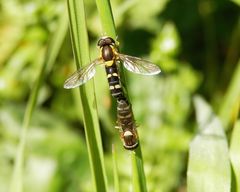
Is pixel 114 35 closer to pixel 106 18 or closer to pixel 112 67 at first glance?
pixel 106 18

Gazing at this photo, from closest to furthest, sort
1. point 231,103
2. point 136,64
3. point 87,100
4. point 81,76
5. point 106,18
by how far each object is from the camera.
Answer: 1. point 106,18
2. point 87,100
3. point 81,76
4. point 136,64
5. point 231,103

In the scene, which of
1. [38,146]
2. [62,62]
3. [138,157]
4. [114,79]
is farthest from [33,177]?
[138,157]

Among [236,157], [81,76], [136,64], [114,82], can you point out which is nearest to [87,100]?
[81,76]

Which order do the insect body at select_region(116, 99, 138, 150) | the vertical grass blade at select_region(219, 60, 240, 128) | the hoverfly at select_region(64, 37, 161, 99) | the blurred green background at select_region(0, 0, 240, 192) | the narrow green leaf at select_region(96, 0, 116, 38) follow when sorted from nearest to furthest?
the narrow green leaf at select_region(96, 0, 116, 38) < the insect body at select_region(116, 99, 138, 150) < the hoverfly at select_region(64, 37, 161, 99) < the vertical grass blade at select_region(219, 60, 240, 128) < the blurred green background at select_region(0, 0, 240, 192)

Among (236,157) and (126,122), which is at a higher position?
(126,122)

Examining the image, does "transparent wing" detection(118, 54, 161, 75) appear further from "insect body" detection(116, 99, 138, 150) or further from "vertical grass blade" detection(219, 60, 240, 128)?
"vertical grass blade" detection(219, 60, 240, 128)

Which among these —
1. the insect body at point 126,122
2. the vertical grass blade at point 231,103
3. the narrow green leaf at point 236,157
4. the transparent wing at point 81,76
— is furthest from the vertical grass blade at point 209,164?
the vertical grass blade at point 231,103

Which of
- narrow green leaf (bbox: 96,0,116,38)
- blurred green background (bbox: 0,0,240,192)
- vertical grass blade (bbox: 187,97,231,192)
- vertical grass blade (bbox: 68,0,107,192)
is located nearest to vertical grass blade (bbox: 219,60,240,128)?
blurred green background (bbox: 0,0,240,192)
